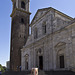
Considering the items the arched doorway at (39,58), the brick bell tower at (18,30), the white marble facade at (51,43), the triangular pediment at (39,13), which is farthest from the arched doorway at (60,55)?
the brick bell tower at (18,30)

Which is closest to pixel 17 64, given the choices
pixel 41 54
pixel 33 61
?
pixel 33 61

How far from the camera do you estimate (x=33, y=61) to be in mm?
23141

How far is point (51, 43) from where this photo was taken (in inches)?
734

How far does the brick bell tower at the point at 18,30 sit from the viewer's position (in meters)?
31.8

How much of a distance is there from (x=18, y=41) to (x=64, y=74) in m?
21.4

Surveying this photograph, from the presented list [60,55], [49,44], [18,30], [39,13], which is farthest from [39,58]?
[18,30]

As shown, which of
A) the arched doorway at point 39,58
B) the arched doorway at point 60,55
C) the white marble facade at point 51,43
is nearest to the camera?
the white marble facade at point 51,43

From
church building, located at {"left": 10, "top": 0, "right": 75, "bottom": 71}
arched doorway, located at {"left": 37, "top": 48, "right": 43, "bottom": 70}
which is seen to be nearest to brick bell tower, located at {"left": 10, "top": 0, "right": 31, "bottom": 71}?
church building, located at {"left": 10, "top": 0, "right": 75, "bottom": 71}

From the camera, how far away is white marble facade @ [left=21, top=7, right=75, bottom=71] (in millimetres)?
15508

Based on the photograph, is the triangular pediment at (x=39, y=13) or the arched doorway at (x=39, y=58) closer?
the arched doorway at (x=39, y=58)

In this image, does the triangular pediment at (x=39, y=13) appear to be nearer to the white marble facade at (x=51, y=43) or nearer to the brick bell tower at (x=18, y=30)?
the white marble facade at (x=51, y=43)

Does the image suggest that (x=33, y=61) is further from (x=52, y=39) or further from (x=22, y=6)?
(x=22, y=6)

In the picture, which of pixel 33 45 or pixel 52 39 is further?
pixel 33 45

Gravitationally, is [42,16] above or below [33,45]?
above
